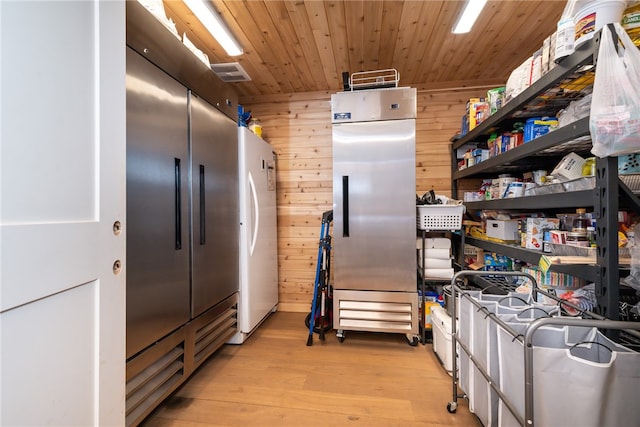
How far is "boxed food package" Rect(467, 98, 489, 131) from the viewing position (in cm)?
222

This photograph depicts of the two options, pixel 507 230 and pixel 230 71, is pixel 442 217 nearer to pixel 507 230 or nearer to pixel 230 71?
pixel 507 230

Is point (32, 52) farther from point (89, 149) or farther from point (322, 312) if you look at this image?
point (322, 312)

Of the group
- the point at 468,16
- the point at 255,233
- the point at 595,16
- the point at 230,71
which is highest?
the point at 468,16

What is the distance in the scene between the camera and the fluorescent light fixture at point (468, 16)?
176 cm

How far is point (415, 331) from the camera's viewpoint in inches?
90.3

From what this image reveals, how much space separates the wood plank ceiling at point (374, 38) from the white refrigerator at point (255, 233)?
77 cm

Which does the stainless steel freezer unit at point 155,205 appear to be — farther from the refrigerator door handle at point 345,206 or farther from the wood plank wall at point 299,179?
the wood plank wall at point 299,179

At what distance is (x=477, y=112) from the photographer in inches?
89.7

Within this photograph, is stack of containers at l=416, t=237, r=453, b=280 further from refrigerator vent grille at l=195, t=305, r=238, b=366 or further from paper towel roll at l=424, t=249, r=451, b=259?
refrigerator vent grille at l=195, t=305, r=238, b=366

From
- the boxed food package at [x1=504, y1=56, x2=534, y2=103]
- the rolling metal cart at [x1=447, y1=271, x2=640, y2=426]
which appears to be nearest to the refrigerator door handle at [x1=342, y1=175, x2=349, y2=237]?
the boxed food package at [x1=504, y1=56, x2=534, y2=103]

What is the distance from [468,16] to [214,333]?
2906 millimetres

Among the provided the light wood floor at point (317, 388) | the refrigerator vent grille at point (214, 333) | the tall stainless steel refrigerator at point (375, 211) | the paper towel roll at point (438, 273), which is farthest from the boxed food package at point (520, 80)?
the refrigerator vent grille at point (214, 333)

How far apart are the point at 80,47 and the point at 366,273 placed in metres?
2.21

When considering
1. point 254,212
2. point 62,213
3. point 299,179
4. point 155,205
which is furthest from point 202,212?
point 299,179
